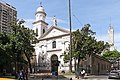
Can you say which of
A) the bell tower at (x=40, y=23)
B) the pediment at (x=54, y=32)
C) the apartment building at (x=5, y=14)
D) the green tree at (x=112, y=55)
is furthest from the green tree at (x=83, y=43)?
the green tree at (x=112, y=55)

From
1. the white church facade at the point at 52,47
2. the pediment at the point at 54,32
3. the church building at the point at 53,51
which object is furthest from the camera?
the pediment at the point at 54,32

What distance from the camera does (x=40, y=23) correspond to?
7506cm

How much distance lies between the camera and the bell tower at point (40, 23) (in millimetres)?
75431

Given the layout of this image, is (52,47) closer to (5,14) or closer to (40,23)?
(40,23)

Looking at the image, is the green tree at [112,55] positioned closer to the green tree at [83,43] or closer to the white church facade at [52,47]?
the white church facade at [52,47]

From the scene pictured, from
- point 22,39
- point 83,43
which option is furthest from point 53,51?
point 83,43

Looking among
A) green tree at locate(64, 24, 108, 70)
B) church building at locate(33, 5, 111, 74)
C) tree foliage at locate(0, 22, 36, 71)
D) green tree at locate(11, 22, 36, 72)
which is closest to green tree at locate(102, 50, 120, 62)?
church building at locate(33, 5, 111, 74)

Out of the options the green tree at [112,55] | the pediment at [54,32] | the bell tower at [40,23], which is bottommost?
the green tree at [112,55]

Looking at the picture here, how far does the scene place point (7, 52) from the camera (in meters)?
42.3

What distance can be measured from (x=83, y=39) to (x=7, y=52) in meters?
14.7

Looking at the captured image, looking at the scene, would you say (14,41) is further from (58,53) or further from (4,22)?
(4,22)

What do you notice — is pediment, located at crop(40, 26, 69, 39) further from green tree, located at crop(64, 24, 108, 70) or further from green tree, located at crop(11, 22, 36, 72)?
green tree, located at crop(64, 24, 108, 70)

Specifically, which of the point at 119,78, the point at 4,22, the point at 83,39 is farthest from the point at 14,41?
the point at 4,22

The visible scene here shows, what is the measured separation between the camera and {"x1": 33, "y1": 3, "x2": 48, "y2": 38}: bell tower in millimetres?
75431
